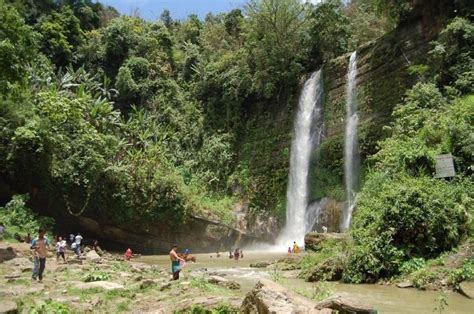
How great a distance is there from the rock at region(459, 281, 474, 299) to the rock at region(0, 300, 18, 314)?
9.42m

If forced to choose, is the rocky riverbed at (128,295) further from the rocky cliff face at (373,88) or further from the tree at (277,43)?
the tree at (277,43)

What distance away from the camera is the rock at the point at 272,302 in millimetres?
6590

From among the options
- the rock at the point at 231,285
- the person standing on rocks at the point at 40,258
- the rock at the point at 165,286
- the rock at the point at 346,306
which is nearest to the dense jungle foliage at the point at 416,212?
Answer: the rock at the point at 231,285

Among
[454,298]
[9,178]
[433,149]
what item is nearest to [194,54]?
[9,178]

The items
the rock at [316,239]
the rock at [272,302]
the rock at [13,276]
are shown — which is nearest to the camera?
the rock at [272,302]

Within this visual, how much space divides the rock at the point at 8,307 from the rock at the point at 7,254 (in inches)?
375

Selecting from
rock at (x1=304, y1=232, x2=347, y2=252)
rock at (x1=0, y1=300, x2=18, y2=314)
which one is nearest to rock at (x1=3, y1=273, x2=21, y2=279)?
rock at (x1=0, y1=300, x2=18, y2=314)

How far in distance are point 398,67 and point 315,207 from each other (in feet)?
30.5

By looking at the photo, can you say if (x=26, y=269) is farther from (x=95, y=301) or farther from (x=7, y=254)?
(x=95, y=301)

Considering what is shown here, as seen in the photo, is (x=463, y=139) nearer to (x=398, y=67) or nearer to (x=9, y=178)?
(x=398, y=67)

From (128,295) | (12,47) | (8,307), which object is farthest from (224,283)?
(12,47)

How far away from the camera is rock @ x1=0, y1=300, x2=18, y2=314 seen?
7763mm

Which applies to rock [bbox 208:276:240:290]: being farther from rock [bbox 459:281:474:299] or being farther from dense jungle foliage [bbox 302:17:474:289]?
rock [bbox 459:281:474:299]

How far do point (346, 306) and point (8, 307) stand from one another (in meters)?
5.55
